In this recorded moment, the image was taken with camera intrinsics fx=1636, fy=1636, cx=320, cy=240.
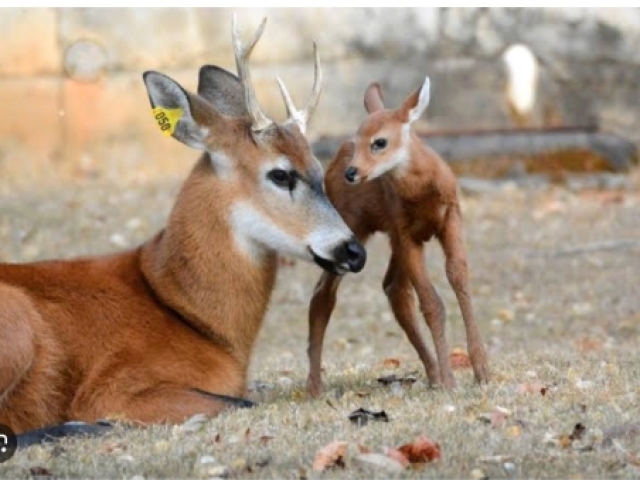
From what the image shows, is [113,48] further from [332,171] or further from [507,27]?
[332,171]

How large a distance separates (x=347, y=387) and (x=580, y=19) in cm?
1024

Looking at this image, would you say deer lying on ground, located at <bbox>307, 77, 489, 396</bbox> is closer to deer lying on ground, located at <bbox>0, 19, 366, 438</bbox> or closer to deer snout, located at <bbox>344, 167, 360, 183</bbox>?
deer snout, located at <bbox>344, 167, 360, 183</bbox>

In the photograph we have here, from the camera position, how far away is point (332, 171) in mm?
7367

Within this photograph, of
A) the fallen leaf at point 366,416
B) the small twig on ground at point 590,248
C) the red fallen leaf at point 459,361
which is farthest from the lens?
the small twig on ground at point 590,248

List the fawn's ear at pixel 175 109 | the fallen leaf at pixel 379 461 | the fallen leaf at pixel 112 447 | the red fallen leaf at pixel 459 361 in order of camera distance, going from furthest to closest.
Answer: the red fallen leaf at pixel 459 361 < the fawn's ear at pixel 175 109 < the fallen leaf at pixel 112 447 < the fallen leaf at pixel 379 461

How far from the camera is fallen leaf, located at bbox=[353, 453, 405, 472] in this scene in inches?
207

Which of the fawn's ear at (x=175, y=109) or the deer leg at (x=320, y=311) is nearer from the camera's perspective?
the fawn's ear at (x=175, y=109)

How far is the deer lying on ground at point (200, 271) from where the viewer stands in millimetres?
6391

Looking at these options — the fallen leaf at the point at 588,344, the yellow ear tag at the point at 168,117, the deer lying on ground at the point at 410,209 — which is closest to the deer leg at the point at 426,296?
the deer lying on ground at the point at 410,209

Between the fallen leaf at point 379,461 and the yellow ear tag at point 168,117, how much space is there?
1966 mm

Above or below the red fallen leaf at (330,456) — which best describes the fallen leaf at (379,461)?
above

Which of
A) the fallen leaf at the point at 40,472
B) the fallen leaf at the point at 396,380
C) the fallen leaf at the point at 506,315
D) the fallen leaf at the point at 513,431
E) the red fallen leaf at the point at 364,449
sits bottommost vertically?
the fallen leaf at the point at 506,315

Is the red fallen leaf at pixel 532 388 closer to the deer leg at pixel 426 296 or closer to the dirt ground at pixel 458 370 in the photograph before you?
the dirt ground at pixel 458 370


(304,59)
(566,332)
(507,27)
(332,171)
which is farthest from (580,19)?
(332,171)
